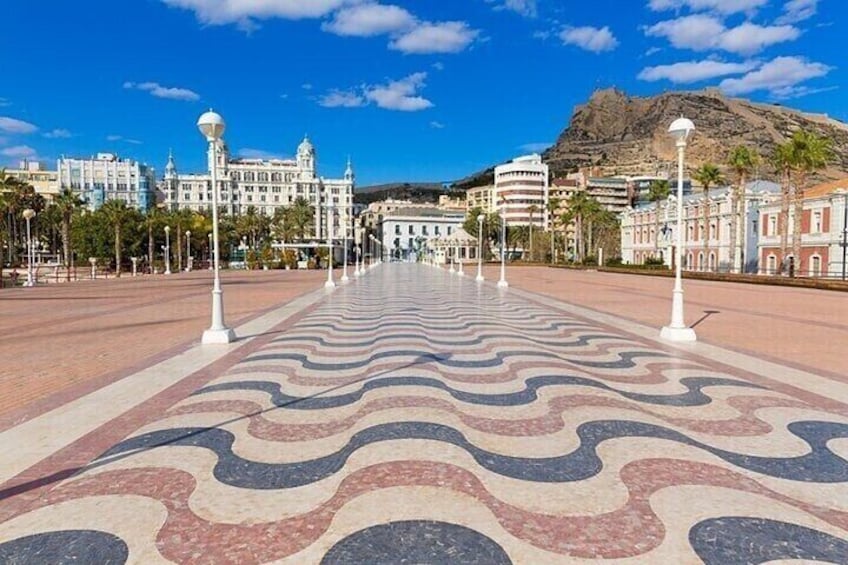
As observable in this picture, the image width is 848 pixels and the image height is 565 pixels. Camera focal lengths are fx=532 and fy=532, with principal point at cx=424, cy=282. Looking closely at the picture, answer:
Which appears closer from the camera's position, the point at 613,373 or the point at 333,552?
the point at 333,552

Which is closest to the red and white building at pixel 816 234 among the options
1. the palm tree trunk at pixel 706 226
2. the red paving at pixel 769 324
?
the palm tree trunk at pixel 706 226

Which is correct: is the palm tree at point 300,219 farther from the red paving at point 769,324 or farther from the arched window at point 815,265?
the red paving at point 769,324

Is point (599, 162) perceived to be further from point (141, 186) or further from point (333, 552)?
point (333, 552)

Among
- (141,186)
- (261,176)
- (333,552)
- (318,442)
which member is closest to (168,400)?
(318,442)

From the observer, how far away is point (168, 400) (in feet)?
18.8

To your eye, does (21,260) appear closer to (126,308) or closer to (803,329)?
(126,308)

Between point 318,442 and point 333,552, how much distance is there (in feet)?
5.48

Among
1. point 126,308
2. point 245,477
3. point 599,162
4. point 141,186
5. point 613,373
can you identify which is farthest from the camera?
point 599,162

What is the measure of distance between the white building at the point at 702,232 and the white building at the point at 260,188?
7483 cm

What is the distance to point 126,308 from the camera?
16.5 meters

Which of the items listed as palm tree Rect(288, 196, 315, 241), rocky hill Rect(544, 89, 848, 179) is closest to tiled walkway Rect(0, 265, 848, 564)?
palm tree Rect(288, 196, 315, 241)

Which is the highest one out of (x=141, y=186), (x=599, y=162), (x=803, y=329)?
(x=599, y=162)

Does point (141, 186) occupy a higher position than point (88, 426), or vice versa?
point (141, 186)

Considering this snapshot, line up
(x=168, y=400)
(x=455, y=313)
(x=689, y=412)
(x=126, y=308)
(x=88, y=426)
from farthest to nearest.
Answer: (x=126, y=308)
(x=455, y=313)
(x=168, y=400)
(x=689, y=412)
(x=88, y=426)
